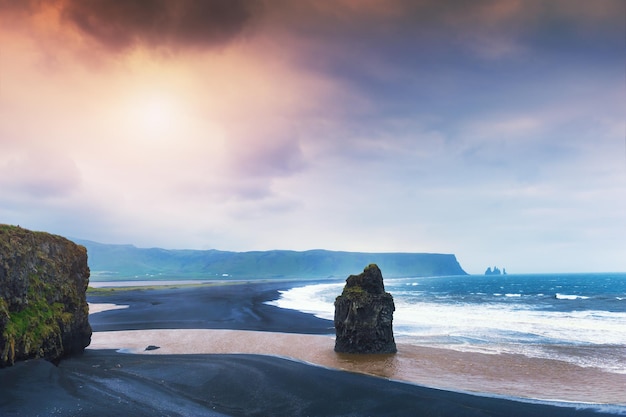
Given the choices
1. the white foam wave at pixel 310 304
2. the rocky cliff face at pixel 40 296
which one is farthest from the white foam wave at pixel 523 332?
the rocky cliff face at pixel 40 296

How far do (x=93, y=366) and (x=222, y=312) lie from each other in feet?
124

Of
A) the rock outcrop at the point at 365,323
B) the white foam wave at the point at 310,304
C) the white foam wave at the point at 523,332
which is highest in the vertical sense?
the rock outcrop at the point at 365,323

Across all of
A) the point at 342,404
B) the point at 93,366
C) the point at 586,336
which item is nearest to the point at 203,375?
the point at 93,366

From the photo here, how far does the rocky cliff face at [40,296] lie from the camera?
74.1 ft

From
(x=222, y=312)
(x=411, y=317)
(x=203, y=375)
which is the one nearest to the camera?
(x=203, y=375)

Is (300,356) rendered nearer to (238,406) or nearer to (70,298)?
(238,406)

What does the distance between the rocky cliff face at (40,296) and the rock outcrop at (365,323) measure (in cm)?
1939

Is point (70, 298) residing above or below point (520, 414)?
above

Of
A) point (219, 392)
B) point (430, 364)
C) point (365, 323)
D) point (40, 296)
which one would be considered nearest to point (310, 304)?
point (365, 323)

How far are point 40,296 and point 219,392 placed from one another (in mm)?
14671

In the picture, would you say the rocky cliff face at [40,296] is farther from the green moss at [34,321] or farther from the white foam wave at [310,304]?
the white foam wave at [310,304]

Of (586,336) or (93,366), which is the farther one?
(586,336)

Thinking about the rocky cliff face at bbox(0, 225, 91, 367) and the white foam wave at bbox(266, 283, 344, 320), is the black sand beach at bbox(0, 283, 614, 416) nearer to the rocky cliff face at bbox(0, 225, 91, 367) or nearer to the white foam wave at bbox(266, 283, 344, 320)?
the rocky cliff face at bbox(0, 225, 91, 367)

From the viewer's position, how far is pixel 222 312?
6184cm
